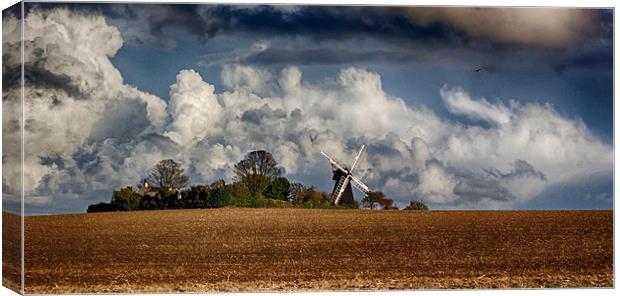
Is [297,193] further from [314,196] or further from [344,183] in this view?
[344,183]

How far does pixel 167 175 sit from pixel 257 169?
4.35 feet

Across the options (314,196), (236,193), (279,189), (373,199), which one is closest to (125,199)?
(236,193)

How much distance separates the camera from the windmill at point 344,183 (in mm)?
18222

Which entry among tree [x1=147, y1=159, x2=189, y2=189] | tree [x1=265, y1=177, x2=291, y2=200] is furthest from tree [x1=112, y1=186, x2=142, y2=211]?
tree [x1=265, y1=177, x2=291, y2=200]

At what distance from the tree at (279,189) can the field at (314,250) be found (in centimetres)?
30

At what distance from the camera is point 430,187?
18.5m

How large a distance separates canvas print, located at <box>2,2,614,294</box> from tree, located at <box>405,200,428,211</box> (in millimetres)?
44

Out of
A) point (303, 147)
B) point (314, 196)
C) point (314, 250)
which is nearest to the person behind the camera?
point (303, 147)

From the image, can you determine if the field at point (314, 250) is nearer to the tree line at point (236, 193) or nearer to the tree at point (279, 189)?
the tree line at point (236, 193)

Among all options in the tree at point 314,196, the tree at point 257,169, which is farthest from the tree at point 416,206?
the tree at point 257,169

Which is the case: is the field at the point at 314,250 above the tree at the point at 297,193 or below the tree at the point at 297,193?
below

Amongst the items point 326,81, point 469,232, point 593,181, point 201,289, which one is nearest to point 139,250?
point 201,289

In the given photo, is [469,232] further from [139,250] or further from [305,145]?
[139,250]

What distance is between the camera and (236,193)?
18.6 metres
